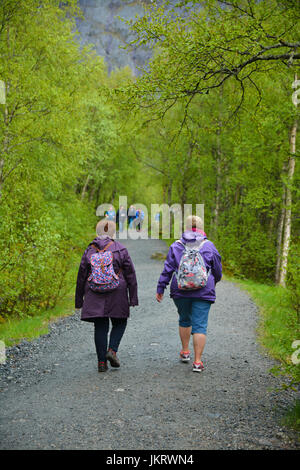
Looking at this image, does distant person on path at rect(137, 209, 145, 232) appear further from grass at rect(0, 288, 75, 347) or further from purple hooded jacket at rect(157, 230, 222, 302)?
purple hooded jacket at rect(157, 230, 222, 302)

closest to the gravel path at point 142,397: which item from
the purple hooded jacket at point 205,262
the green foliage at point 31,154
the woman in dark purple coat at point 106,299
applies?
the woman in dark purple coat at point 106,299

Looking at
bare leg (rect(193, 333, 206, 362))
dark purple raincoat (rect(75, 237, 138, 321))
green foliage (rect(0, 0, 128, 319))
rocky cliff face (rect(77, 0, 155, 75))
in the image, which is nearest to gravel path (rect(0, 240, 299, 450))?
bare leg (rect(193, 333, 206, 362))

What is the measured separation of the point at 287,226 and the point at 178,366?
10.8m

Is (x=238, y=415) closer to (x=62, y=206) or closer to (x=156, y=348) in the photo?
(x=156, y=348)

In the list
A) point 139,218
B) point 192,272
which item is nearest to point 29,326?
point 192,272

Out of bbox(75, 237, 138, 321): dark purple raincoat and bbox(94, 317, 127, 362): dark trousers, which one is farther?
bbox(94, 317, 127, 362): dark trousers

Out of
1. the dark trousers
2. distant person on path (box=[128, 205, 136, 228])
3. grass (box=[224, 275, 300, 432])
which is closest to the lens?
grass (box=[224, 275, 300, 432])

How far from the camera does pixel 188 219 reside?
636 cm

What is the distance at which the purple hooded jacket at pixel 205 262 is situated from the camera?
236 inches

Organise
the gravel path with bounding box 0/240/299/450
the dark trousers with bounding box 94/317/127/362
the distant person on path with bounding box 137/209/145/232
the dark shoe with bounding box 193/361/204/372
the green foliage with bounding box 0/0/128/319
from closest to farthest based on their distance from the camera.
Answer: the gravel path with bounding box 0/240/299/450, the dark trousers with bounding box 94/317/127/362, the dark shoe with bounding box 193/361/204/372, the green foliage with bounding box 0/0/128/319, the distant person on path with bounding box 137/209/145/232

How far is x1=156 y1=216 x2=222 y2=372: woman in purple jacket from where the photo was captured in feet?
19.6

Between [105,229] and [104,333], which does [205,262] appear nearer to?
[105,229]

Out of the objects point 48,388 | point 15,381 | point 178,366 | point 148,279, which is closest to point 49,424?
point 48,388

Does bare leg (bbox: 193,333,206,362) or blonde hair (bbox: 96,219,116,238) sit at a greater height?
blonde hair (bbox: 96,219,116,238)
